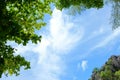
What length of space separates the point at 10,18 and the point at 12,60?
9.72 ft

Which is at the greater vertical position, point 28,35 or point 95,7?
point 95,7

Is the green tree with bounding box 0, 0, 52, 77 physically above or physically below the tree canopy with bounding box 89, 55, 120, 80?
below

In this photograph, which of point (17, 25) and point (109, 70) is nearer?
point (17, 25)

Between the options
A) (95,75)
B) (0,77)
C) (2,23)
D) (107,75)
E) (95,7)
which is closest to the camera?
(2,23)

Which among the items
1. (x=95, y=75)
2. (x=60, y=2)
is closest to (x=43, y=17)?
(x=60, y=2)

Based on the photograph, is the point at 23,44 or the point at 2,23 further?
the point at 23,44

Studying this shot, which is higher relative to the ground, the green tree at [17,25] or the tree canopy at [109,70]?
the tree canopy at [109,70]

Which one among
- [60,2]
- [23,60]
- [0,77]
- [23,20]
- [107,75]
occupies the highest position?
[107,75]

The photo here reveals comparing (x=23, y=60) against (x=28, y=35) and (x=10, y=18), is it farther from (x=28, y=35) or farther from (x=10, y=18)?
(x=10, y=18)

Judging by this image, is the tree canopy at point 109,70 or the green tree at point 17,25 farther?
the tree canopy at point 109,70

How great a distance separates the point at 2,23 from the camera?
21.8 m

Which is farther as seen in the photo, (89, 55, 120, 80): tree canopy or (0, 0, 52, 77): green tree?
(89, 55, 120, 80): tree canopy

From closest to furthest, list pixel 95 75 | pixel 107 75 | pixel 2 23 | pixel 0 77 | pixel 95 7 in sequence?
pixel 2 23, pixel 0 77, pixel 95 7, pixel 107 75, pixel 95 75

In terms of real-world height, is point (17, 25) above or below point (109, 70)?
below
